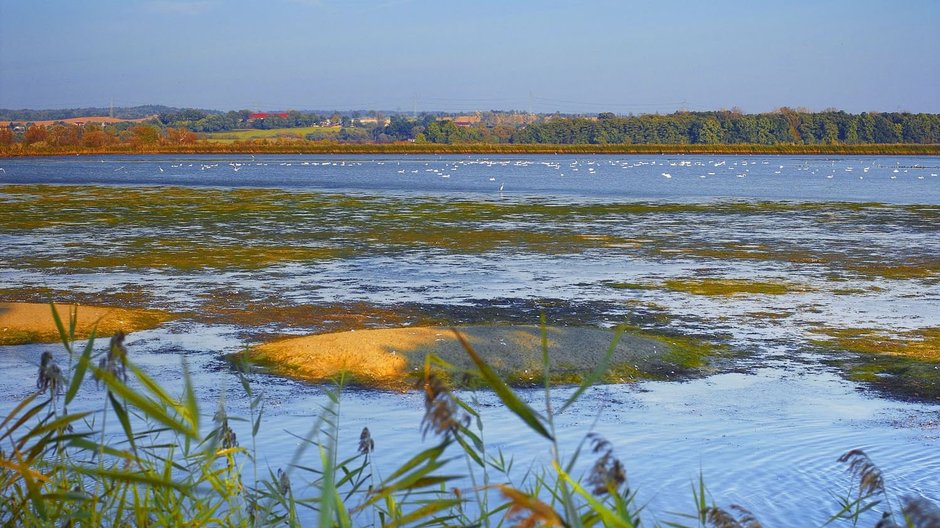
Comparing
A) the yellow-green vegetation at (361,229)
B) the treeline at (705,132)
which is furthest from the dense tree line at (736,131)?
the yellow-green vegetation at (361,229)

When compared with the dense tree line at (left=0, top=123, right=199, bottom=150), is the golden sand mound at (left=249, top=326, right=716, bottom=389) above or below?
above

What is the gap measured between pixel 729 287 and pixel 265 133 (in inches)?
6818

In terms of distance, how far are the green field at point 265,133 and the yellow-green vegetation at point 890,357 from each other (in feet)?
545

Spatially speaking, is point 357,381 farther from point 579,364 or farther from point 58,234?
point 58,234

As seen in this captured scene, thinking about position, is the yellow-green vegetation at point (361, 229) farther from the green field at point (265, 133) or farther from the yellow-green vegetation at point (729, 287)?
the green field at point (265, 133)

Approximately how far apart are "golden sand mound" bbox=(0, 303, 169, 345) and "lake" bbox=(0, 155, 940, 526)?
1.11 ft

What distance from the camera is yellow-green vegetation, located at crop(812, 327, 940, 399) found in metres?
11.1

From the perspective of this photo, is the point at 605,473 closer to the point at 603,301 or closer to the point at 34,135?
the point at 603,301

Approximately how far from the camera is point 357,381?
430 inches

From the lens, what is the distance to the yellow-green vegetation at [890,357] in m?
11.1

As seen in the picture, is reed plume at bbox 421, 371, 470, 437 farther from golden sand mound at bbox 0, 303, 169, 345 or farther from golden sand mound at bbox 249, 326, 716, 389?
Result: golden sand mound at bbox 0, 303, 169, 345

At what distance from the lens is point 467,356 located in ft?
36.2

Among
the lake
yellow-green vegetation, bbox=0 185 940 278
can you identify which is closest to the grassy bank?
yellow-green vegetation, bbox=0 185 940 278

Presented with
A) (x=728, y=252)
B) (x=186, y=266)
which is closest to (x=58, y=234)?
(x=186, y=266)
